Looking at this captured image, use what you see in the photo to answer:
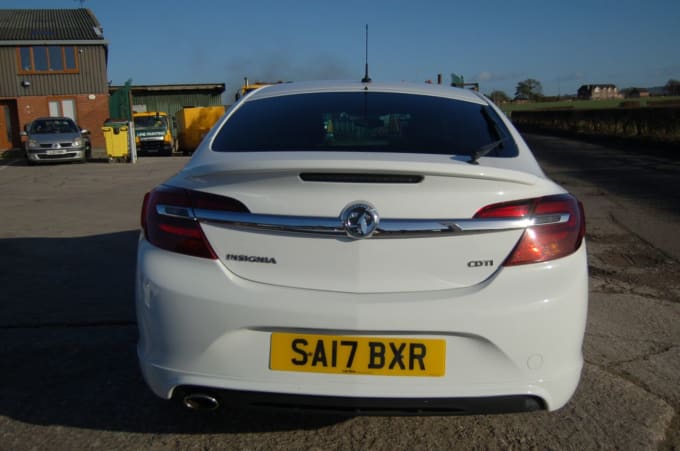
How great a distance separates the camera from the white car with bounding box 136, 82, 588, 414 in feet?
7.29

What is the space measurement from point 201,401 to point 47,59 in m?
35.9

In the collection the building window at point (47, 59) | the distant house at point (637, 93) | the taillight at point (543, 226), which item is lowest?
the taillight at point (543, 226)

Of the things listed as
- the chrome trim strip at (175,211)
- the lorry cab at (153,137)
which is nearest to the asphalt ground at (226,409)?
the chrome trim strip at (175,211)

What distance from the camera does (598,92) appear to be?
295 ft

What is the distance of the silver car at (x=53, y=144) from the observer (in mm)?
19734

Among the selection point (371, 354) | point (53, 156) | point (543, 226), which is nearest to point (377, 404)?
point (371, 354)

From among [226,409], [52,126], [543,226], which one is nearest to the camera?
[543,226]

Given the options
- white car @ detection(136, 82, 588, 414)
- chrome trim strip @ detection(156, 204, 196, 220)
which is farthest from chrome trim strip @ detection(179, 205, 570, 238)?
chrome trim strip @ detection(156, 204, 196, 220)

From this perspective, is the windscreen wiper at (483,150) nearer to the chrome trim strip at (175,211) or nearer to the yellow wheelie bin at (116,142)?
the chrome trim strip at (175,211)

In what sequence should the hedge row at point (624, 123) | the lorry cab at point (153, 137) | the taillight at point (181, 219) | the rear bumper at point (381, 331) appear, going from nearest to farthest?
the rear bumper at point (381, 331)
the taillight at point (181, 219)
the hedge row at point (624, 123)
the lorry cab at point (153, 137)

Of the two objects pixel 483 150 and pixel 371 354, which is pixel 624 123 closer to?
pixel 483 150

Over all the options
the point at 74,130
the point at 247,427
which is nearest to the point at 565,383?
the point at 247,427

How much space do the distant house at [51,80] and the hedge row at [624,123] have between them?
25.1 meters

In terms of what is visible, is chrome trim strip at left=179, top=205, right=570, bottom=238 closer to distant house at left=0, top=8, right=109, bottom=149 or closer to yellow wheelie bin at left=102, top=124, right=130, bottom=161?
yellow wheelie bin at left=102, top=124, right=130, bottom=161
